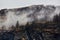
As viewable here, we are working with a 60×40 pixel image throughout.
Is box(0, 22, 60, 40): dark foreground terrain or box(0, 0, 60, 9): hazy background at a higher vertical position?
box(0, 0, 60, 9): hazy background

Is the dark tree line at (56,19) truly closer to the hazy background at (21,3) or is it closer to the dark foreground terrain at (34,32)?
the dark foreground terrain at (34,32)

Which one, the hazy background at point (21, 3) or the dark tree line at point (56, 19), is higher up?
the hazy background at point (21, 3)

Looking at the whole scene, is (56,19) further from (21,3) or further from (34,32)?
(21,3)

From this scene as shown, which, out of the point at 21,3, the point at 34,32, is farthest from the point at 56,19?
the point at 21,3

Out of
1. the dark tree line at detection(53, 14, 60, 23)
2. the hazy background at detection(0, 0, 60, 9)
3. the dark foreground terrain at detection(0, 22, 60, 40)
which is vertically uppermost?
the hazy background at detection(0, 0, 60, 9)

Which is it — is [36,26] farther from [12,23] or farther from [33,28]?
[12,23]

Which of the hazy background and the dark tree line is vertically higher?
the hazy background

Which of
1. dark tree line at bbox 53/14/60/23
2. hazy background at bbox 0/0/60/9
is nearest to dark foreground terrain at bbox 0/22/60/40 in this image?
dark tree line at bbox 53/14/60/23

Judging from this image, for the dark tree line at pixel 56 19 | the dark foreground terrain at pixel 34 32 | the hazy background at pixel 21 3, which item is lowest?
the dark foreground terrain at pixel 34 32

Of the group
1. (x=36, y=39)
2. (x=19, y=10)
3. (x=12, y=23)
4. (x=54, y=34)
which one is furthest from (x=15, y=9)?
(x=54, y=34)

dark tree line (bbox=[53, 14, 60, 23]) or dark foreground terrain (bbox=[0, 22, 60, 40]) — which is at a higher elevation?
dark tree line (bbox=[53, 14, 60, 23])

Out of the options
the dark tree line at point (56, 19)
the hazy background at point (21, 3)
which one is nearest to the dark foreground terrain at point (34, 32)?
the dark tree line at point (56, 19)

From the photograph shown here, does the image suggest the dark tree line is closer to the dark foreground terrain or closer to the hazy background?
the dark foreground terrain

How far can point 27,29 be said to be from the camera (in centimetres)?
157
